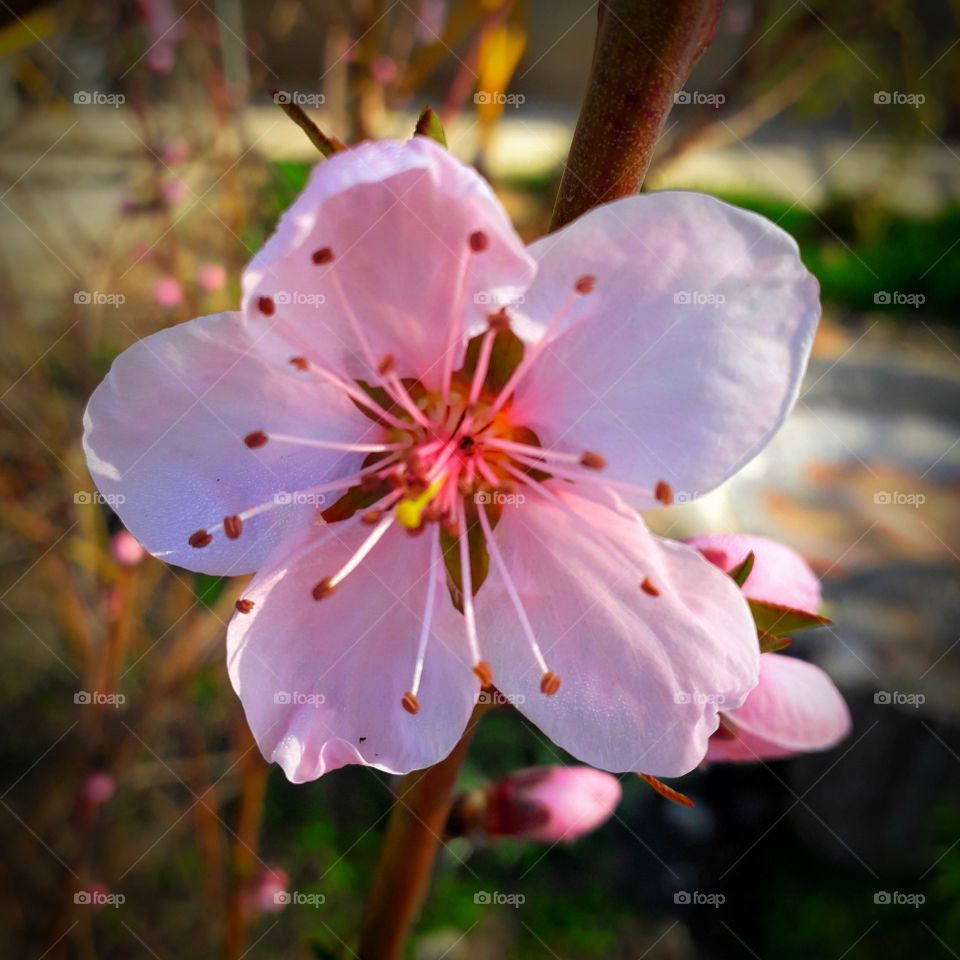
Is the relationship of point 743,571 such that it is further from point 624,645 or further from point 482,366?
point 482,366

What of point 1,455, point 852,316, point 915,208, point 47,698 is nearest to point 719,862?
point 47,698

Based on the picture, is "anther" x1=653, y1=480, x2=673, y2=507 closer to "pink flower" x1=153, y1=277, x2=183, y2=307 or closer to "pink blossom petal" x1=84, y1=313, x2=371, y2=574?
"pink blossom petal" x1=84, y1=313, x2=371, y2=574

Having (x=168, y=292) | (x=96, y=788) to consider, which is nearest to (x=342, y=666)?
(x=96, y=788)

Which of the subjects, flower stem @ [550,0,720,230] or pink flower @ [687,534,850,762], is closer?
flower stem @ [550,0,720,230]

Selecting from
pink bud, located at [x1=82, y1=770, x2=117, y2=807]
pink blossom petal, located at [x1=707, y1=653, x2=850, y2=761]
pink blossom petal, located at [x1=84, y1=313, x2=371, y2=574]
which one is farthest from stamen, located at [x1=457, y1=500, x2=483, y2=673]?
pink bud, located at [x1=82, y1=770, x2=117, y2=807]

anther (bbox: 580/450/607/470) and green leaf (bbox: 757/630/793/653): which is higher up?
anther (bbox: 580/450/607/470)

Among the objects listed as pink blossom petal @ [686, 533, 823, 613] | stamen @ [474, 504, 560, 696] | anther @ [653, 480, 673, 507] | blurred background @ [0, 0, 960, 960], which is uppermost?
anther @ [653, 480, 673, 507]

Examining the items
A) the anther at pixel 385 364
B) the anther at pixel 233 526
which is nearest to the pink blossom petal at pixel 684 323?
the anther at pixel 385 364

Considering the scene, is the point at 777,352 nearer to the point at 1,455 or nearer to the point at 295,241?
the point at 295,241
